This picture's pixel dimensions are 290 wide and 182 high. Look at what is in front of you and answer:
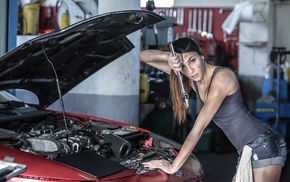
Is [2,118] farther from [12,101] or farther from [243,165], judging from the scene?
[243,165]

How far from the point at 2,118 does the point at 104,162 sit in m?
0.89

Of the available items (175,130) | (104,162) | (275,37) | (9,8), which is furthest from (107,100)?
(275,37)

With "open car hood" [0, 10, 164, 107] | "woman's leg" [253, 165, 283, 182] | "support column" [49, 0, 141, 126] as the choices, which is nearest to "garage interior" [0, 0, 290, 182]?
"support column" [49, 0, 141, 126]

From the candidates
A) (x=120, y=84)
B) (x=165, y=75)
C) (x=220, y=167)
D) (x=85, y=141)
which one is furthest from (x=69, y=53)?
(x=165, y=75)

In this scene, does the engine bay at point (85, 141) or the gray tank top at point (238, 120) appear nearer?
the gray tank top at point (238, 120)

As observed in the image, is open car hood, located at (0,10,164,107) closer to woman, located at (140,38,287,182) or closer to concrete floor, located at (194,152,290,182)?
woman, located at (140,38,287,182)

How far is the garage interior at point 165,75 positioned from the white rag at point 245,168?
2.57 meters

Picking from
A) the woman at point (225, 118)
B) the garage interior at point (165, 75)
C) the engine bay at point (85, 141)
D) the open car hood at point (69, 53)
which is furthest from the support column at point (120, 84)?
the woman at point (225, 118)

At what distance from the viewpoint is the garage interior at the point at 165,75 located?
5.56m

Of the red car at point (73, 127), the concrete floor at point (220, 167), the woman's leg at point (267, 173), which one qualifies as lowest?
the concrete floor at point (220, 167)

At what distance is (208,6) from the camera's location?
10.1 metres

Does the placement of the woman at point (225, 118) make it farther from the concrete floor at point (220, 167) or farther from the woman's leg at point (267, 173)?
the concrete floor at point (220, 167)

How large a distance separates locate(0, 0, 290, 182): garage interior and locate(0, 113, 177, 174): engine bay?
6.60ft

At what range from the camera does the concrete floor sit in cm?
520
